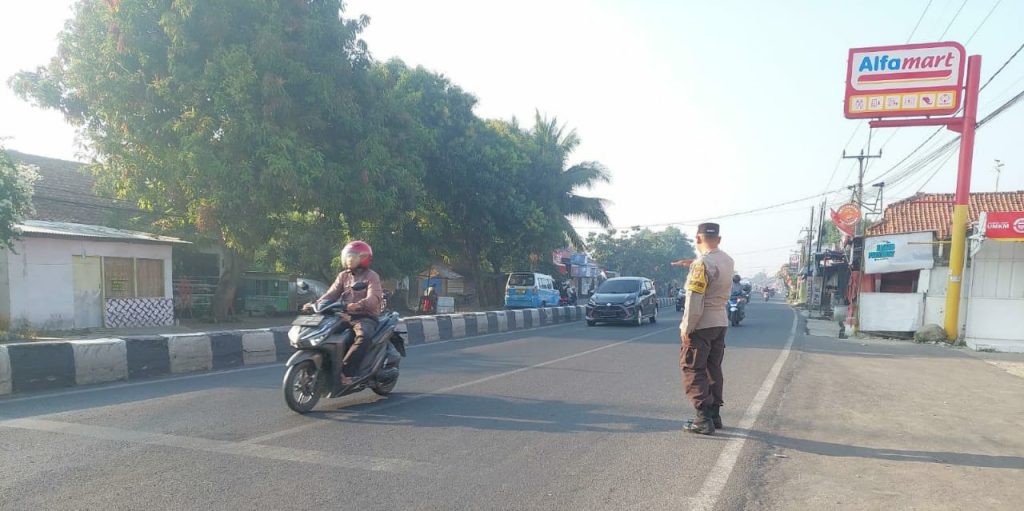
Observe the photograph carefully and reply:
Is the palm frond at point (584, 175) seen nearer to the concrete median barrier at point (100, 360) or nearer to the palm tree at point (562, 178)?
the palm tree at point (562, 178)

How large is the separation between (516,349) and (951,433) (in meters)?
7.76

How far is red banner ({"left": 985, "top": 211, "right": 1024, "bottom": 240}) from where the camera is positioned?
547 inches

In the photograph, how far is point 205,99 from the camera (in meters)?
16.2

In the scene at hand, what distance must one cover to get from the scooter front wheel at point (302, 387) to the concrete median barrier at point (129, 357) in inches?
59.5

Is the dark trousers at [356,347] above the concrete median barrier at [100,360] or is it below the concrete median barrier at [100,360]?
above

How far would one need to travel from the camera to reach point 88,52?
650 inches

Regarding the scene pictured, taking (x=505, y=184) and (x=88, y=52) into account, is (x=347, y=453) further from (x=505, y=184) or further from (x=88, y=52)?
(x=505, y=184)

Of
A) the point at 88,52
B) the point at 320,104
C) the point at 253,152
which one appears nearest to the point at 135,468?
the point at 253,152

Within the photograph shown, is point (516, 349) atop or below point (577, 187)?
below

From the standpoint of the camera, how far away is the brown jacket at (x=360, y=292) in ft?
21.0

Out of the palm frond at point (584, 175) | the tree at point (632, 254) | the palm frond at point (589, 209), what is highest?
the palm frond at point (584, 175)

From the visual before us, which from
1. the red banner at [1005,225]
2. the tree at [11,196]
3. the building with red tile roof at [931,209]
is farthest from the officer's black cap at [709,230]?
the building with red tile roof at [931,209]

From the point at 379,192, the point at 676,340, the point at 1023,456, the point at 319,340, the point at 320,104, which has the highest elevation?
the point at 320,104

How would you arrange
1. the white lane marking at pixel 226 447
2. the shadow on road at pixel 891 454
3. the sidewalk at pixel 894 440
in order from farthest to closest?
the shadow on road at pixel 891 454, the white lane marking at pixel 226 447, the sidewalk at pixel 894 440
